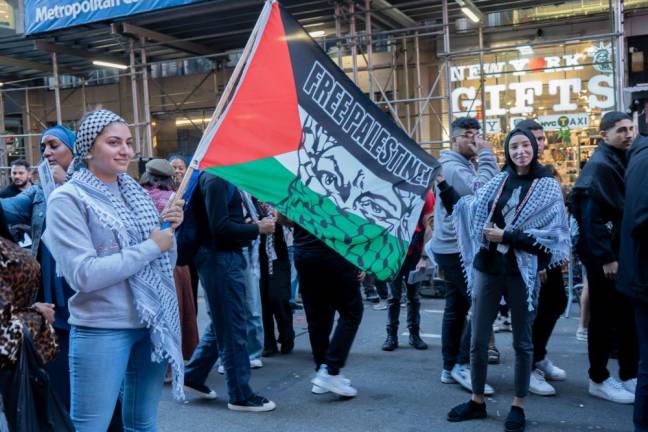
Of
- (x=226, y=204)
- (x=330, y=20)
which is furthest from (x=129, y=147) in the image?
(x=330, y=20)

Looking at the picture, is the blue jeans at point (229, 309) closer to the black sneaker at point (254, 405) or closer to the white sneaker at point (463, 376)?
the black sneaker at point (254, 405)

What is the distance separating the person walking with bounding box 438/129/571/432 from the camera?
4211 millimetres

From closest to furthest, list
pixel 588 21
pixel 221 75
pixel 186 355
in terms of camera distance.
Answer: pixel 186 355
pixel 588 21
pixel 221 75

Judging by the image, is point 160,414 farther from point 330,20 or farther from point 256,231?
point 330,20

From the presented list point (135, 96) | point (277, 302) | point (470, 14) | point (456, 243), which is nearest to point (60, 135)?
point (456, 243)

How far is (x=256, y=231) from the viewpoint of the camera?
4.74 meters

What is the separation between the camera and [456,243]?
522 centimetres

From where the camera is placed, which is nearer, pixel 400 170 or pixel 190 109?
pixel 400 170

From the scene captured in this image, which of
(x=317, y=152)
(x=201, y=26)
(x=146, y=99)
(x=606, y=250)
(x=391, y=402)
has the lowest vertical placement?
(x=391, y=402)

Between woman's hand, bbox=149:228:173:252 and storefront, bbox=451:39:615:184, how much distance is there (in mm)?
9904

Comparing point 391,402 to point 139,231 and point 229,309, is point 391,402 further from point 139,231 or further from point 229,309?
point 139,231

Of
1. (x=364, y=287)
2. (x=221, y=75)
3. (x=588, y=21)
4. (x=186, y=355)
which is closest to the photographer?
(x=186, y=355)

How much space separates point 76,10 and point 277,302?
8.47 m

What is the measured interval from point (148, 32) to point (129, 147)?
1129 centimetres
